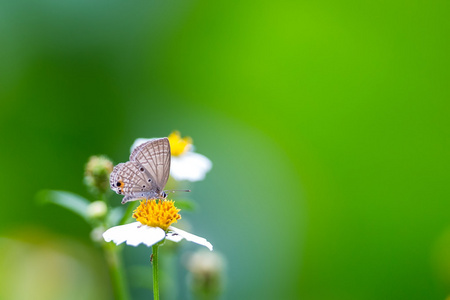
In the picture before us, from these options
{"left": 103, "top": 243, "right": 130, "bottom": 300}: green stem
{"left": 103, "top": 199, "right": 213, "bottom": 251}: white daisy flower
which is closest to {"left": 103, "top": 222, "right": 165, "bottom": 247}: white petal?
{"left": 103, "top": 199, "right": 213, "bottom": 251}: white daisy flower

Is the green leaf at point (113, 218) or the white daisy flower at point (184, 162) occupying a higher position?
the white daisy flower at point (184, 162)

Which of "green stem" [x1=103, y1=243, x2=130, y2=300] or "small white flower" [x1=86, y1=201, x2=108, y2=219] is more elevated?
"small white flower" [x1=86, y1=201, x2=108, y2=219]

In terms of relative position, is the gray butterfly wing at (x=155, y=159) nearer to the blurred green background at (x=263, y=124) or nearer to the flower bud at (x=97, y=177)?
the flower bud at (x=97, y=177)

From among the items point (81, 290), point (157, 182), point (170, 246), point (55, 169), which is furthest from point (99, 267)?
point (157, 182)

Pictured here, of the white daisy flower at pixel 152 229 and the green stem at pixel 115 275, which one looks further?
the green stem at pixel 115 275

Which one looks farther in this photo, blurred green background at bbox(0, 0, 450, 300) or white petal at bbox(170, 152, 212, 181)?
blurred green background at bbox(0, 0, 450, 300)

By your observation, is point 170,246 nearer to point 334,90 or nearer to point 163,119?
point 163,119

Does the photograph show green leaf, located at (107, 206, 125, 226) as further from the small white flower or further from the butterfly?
the butterfly

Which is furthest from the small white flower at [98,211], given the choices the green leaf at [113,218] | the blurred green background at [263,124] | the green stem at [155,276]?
the blurred green background at [263,124]
